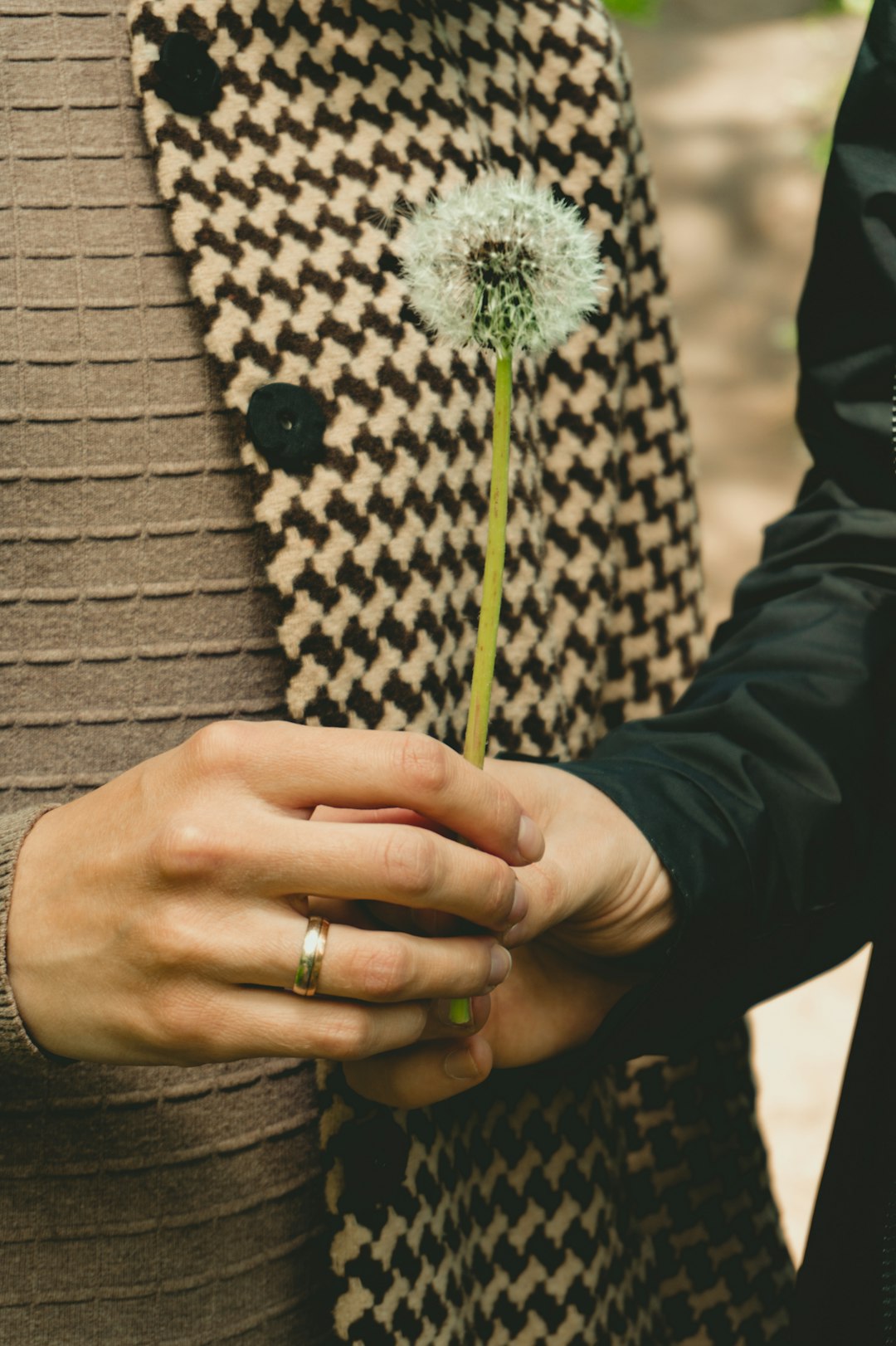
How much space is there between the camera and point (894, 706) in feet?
2.89

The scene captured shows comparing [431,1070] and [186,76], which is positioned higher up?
[186,76]

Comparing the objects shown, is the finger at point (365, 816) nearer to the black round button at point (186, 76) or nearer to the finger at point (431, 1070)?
the finger at point (431, 1070)

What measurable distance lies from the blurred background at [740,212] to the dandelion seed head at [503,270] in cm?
340

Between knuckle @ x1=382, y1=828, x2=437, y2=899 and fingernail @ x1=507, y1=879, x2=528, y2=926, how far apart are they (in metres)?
0.07

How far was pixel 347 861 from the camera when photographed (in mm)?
554

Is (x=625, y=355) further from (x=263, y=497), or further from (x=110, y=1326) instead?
(x=110, y=1326)

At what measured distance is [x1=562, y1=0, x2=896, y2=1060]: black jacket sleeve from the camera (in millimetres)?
801

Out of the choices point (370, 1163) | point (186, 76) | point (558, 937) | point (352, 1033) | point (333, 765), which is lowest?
point (370, 1163)

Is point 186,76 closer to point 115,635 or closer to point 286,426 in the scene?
point 286,426

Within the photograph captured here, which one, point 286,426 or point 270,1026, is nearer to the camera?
point 270,1026

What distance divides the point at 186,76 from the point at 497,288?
1.15 feet

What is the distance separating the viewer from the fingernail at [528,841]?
623 millimetres

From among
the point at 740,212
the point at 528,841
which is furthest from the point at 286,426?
the point at 740,212

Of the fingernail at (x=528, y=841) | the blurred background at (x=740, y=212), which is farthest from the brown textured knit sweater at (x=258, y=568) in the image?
the blurred background at (x=740, y=212)
